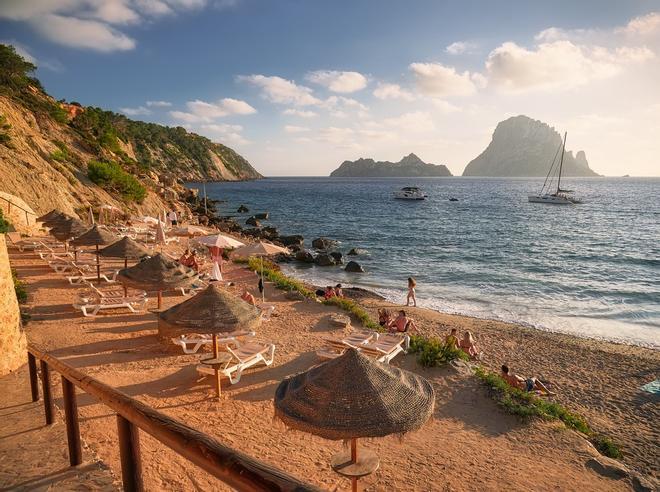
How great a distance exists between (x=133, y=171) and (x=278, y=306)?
40.5m

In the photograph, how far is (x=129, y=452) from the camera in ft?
10.2

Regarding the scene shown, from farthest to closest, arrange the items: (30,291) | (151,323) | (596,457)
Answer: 1. (30,291)
2. (151,323)
3. (596,457)

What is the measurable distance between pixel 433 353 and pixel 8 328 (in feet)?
29.7

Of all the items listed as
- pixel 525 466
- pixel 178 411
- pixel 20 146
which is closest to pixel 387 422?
pixel 525 466

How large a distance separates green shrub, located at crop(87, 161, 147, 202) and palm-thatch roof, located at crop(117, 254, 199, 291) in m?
29.2

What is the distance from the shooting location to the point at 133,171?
48.9m

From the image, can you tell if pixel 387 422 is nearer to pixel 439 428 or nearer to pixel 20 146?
pixel 439 428

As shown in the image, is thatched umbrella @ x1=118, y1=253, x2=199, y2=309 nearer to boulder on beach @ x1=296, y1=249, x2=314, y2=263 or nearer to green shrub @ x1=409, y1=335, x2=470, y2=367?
green shrub @ x1=409, y1=335, x2=470, y2=367

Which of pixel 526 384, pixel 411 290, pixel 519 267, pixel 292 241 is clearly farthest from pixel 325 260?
pixel 526 384

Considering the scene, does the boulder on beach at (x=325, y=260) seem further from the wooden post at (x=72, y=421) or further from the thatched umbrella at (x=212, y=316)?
the wooden post at (x=72, y=421)

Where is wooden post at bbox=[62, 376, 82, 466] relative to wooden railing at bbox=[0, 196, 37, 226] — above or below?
below

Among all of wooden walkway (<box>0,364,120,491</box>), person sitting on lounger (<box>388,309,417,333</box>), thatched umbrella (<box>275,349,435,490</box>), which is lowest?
person sitting on lounger (<box>388,309,417,333</box>)

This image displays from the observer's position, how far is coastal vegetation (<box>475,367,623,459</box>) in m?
8.73

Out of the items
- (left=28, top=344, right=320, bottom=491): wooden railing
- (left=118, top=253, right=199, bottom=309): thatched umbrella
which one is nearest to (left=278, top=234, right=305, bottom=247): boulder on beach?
(left=118, top=253, right=199, bottom=309): thatched umbrella
